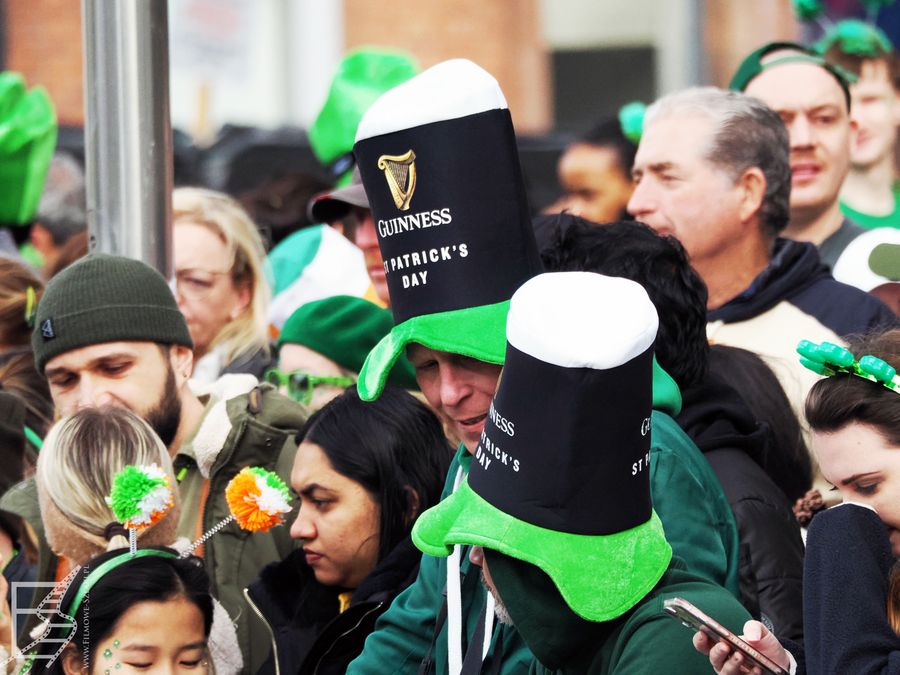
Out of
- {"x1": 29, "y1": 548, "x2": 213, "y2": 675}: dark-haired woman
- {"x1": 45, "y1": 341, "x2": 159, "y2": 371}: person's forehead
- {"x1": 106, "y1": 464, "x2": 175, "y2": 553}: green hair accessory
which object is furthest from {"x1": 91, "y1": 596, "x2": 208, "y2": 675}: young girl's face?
{"x1": 45, "y1": 341, "x2": 159, "y2": 371}: person's forehead

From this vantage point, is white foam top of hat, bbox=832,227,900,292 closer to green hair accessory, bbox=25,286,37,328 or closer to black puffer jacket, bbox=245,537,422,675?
black puffer jacket, bbox=245,537,422,675

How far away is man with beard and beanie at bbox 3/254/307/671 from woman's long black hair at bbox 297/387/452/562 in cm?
28

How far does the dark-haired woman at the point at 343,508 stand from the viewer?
3.95 meters

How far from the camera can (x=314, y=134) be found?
23.6 feet

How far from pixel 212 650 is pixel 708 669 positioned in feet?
5.30

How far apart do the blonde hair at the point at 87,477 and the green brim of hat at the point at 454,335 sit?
85cm

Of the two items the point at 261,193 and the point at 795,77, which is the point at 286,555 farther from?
the point at 261,193

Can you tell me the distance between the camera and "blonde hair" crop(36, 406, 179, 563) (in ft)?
12.7

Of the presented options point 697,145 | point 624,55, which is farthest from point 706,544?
point 624,55

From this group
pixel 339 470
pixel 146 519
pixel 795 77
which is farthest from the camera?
pixel 795 77

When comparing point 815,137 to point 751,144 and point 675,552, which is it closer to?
point 751,144

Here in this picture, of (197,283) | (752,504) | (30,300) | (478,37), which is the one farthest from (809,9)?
(478,37)

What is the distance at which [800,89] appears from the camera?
545 centimetres

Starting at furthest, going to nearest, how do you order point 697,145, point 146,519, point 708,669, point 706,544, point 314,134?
point 314,134 < point 697,145 < point 146,519 < point 706,544 < point 708,669
